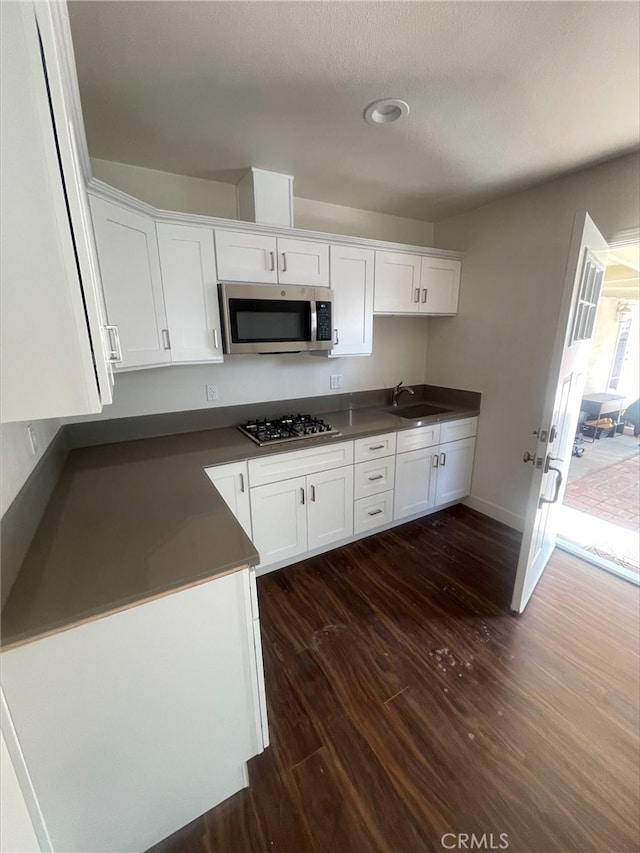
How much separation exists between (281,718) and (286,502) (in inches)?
40.7

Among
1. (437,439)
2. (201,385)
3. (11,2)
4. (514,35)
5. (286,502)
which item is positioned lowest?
(286,502)

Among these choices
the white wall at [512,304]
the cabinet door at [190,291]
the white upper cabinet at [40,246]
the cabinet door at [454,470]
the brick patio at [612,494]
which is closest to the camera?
the white upper cabinet at [40,246]

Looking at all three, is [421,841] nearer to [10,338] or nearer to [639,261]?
[10,338]

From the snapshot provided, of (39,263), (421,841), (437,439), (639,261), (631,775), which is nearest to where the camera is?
(39,263)

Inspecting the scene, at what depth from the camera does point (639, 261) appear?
10.6 feet

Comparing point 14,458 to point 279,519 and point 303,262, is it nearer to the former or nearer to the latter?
point 279,519

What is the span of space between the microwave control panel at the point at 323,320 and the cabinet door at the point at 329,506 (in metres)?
0.90

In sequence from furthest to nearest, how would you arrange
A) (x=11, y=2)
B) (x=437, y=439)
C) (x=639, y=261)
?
1. (x=639, y=261)
2. (x=437, y=439)
3. (x=11, y=2)

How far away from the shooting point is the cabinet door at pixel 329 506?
226cm

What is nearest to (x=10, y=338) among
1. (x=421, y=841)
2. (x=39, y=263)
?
(x=39, y=263)

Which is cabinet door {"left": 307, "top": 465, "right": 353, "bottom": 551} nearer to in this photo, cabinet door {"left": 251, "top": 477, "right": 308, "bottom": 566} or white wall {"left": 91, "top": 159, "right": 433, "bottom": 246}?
cabinet door {"left": 251, "top": 477, "right": 308, "bottom": 566}

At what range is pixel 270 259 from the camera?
205cm

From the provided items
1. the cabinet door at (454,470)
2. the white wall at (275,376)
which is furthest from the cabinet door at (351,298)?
the cabinet door at (454,470)

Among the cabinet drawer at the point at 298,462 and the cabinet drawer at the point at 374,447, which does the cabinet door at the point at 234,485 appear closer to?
the cabinet drawer at the point at 298,462
